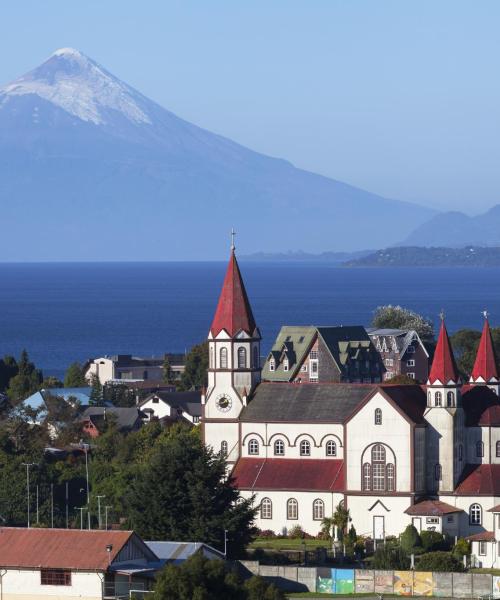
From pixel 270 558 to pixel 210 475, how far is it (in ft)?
11.1

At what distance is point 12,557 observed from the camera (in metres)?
52.9

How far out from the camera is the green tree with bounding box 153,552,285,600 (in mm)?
47125

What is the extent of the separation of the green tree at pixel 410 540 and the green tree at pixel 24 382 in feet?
131

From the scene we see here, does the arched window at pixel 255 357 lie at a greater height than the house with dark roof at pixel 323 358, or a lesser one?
lesser

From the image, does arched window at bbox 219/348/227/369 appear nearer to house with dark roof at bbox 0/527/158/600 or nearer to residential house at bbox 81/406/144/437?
residential house at bbox 81/406/144/437

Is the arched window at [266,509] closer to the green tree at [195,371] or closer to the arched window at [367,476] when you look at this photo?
the arched window at [367,476]

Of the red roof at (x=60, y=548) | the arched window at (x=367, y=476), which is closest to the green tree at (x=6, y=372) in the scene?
the arched window at (x=367, y=476)

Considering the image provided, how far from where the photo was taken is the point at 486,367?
77.4 meters

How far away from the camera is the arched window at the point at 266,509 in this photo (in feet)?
242

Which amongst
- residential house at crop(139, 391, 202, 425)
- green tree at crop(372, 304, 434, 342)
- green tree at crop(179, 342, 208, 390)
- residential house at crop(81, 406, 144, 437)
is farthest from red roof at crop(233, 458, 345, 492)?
green tree at crop(372, 304, 434, 342)

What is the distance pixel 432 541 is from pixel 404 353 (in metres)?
49.9

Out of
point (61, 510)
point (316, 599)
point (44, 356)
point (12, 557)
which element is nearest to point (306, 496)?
point (61, 510)

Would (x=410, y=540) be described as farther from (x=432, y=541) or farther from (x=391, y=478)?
(x=391, y=478)

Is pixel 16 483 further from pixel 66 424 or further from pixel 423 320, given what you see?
pixel 423 320
